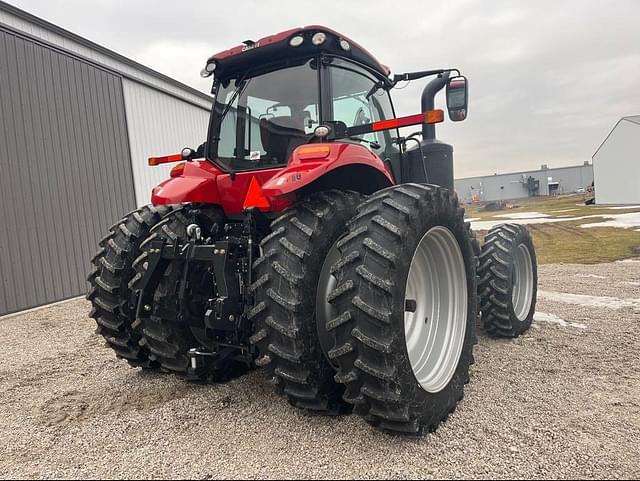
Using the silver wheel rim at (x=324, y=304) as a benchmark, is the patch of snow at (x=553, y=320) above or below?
below

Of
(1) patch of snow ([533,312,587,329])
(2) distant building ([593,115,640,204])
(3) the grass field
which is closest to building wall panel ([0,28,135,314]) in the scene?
(1) patch of snow ([533,312,587,329])

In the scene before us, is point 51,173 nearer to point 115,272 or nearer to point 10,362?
point 10,362

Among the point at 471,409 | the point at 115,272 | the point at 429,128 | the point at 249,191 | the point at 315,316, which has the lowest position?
the point at 471,409

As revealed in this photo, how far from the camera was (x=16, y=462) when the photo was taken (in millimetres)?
2262

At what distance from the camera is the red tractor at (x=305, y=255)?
2225 mm

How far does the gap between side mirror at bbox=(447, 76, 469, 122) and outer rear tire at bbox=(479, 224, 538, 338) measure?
132 cm

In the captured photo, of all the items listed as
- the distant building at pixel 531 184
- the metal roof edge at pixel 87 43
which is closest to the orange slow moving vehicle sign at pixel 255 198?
the metal roof edge at pixel 87 43

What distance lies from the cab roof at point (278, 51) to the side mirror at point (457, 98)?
822 mm

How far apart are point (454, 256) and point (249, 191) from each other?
1434 millimetres

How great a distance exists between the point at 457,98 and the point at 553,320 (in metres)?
2.66

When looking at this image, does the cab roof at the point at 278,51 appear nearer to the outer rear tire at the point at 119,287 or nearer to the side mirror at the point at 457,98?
the side mirror at the point at 457,98

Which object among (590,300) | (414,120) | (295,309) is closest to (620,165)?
(590,300)

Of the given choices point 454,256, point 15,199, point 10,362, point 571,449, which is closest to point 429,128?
point 454,256

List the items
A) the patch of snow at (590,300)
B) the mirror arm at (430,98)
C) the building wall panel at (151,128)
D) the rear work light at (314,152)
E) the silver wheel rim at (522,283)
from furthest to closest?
the building wall panel at (151,128) → the patch of snow at (590,300) → the silver wheel rim at (522,283) → the mirror arm at (430,98) → the rear work light at (314,152)
